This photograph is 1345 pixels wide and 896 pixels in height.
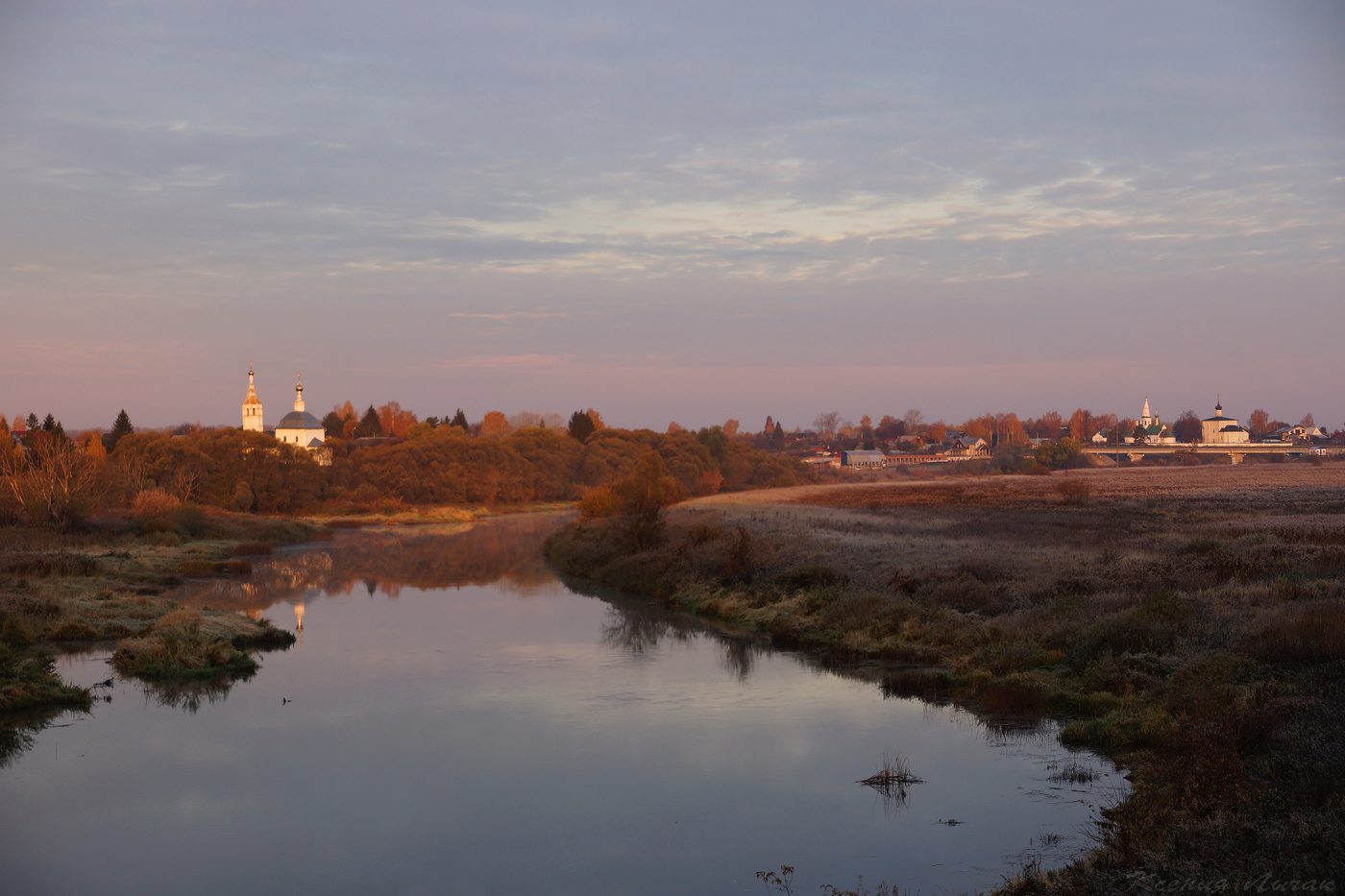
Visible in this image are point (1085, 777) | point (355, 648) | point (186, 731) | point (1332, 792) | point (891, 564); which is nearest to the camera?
point (1332, 792)

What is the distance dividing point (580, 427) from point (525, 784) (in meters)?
106

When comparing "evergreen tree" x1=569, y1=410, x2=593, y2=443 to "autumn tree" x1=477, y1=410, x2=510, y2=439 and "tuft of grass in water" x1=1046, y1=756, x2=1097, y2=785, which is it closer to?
"autumn tree" x1=477, y1=410, x2=510, y2=439

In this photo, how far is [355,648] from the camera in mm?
24688

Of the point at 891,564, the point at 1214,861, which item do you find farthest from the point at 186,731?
the point at 891,564

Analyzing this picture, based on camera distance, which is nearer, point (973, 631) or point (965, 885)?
point (965, 885)

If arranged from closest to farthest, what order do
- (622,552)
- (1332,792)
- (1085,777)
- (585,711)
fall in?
(1332,792)
(1085,777)
(585,711)
(622,552)

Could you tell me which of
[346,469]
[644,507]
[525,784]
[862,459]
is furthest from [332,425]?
[525,784]

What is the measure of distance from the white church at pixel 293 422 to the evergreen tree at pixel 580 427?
30.0m

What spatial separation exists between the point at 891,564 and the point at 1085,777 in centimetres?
1495

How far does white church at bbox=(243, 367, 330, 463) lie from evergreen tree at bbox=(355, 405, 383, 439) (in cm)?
3058

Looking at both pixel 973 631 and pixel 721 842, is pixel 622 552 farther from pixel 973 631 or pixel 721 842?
pixel 721 842

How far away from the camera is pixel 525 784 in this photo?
13.8 metres

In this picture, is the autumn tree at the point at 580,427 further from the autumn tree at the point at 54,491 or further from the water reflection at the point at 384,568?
the autumn tree at the point at 54,491

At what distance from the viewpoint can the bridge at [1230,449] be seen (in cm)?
12731
